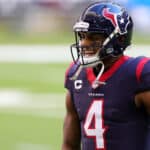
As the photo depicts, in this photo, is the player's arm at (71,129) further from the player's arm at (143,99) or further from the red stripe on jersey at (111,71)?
the player's arm at (143,99)

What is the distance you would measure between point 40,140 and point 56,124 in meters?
1.10

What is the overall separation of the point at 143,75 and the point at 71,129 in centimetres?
55

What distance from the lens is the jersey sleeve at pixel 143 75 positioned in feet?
12.2

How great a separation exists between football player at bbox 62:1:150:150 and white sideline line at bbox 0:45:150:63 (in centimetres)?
1317

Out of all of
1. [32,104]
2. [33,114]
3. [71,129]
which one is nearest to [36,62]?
[32,104]

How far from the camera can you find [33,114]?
36.3ft

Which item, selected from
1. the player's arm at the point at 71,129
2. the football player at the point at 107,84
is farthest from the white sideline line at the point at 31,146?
the football player at the point at 107,84

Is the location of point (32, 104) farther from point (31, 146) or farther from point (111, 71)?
point (111, 71)

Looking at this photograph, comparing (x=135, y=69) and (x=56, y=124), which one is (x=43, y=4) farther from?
(x=135, y=69)

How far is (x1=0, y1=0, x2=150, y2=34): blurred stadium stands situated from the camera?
75.2 feet

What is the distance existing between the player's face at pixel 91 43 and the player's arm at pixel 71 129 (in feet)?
Result: 0.97

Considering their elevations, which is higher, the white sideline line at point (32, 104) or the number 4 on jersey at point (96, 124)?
the number 4 on jersey at point (96, 124)

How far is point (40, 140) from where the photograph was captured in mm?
9008

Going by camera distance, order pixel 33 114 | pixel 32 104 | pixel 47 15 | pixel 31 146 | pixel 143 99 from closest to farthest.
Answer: pixel 143 99, pixel 31 146, pixel 33 114, pixel 32 104, pixel 47 15
